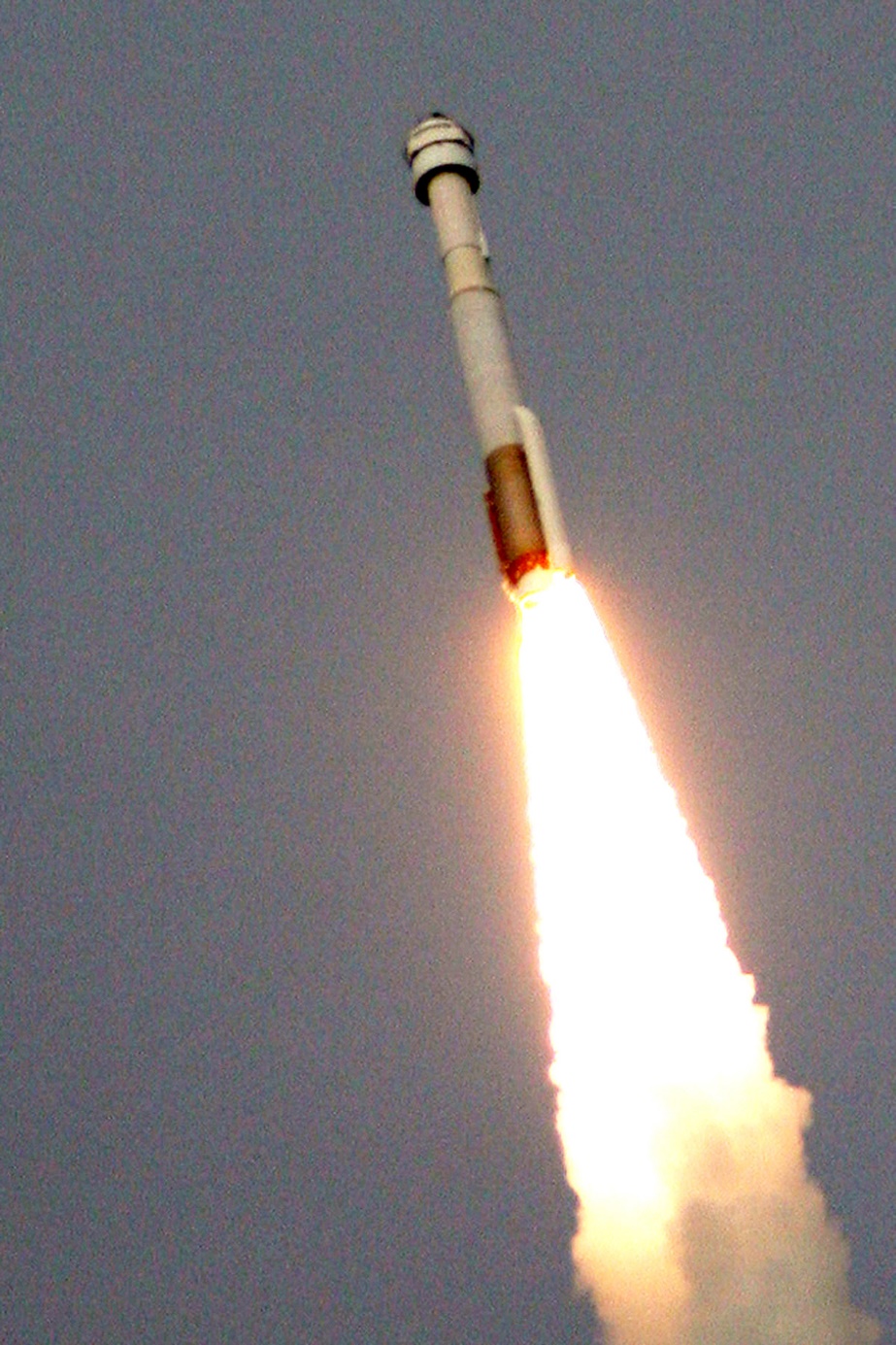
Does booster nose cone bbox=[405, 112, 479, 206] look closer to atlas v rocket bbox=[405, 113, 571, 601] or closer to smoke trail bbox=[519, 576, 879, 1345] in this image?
atlas v rocket bbox=[405, 113, 571, 601]

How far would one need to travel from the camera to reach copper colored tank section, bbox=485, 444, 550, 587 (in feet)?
116

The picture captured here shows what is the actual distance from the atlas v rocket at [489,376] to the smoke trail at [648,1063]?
0.84 meters

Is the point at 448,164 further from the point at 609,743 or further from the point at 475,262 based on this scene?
the point at 609,743

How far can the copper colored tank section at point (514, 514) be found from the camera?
35.5 meters

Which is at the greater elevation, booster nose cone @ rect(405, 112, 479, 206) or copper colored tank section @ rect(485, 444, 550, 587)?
booster nose cone @ rect(405, 112, 479, 206)

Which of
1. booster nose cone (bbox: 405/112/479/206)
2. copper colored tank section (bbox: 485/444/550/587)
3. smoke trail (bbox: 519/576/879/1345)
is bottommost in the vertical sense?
smoke trail (bbox: 519/576/879/1345)

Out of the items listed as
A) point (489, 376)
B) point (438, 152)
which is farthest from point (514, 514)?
point (438, 152)

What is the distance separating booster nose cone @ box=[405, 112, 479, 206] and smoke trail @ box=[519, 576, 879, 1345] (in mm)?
9524

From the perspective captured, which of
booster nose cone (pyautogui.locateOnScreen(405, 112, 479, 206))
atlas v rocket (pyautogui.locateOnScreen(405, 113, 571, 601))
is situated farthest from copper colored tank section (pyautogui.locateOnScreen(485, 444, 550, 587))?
booster nose cone (pyautogui.locateOnScreen(405, 112, 479, 206))

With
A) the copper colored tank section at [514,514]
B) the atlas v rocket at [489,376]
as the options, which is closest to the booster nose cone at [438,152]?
the atlas v rocket at [489,376]

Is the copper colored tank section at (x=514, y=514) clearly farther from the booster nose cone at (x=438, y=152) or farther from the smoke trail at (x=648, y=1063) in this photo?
the booster nose cone at (x=438, y=152)

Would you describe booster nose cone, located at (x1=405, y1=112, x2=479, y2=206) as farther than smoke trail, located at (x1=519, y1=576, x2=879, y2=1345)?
Yes

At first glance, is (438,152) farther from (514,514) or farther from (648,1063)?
(648,1063)

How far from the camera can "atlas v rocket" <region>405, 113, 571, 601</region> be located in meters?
35.7
